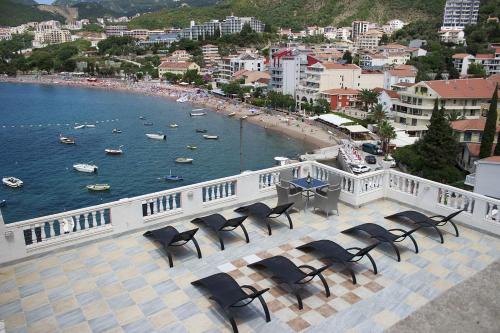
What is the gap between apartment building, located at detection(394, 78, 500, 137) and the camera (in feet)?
197

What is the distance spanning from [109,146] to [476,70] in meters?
77.4

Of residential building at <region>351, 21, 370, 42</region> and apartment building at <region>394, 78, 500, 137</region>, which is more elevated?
residential building at <region>351, 21, 370, 42</region>

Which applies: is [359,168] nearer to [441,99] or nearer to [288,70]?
[441,99]

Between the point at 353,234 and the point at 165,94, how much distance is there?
10514 centimetres

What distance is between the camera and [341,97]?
76.6 m

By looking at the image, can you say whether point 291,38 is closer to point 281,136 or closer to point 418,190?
point 281,136

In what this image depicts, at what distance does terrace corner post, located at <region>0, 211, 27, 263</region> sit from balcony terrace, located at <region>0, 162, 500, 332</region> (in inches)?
0.7

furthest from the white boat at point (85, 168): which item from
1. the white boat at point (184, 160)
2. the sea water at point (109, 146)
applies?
the white boat at point (184, 160)

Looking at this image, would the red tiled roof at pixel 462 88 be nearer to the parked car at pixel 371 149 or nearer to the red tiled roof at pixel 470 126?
the red tiled roof at pixel 470 126

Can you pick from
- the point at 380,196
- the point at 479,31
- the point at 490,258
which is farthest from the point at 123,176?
the point at 479,31

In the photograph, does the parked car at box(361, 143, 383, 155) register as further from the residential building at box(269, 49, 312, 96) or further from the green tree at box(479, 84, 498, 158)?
the residential building at box(269, 49, 312, 96)

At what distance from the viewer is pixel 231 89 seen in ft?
319

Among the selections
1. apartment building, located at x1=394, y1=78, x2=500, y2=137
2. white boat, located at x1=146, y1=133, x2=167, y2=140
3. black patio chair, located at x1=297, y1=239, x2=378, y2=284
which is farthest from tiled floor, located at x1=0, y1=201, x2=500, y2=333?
apartment building, located at x1=394, y1=78, x2=500, y2=137

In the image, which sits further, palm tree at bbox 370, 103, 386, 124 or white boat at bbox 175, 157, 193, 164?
palm tree at bbox 370, 103, 386, 124
